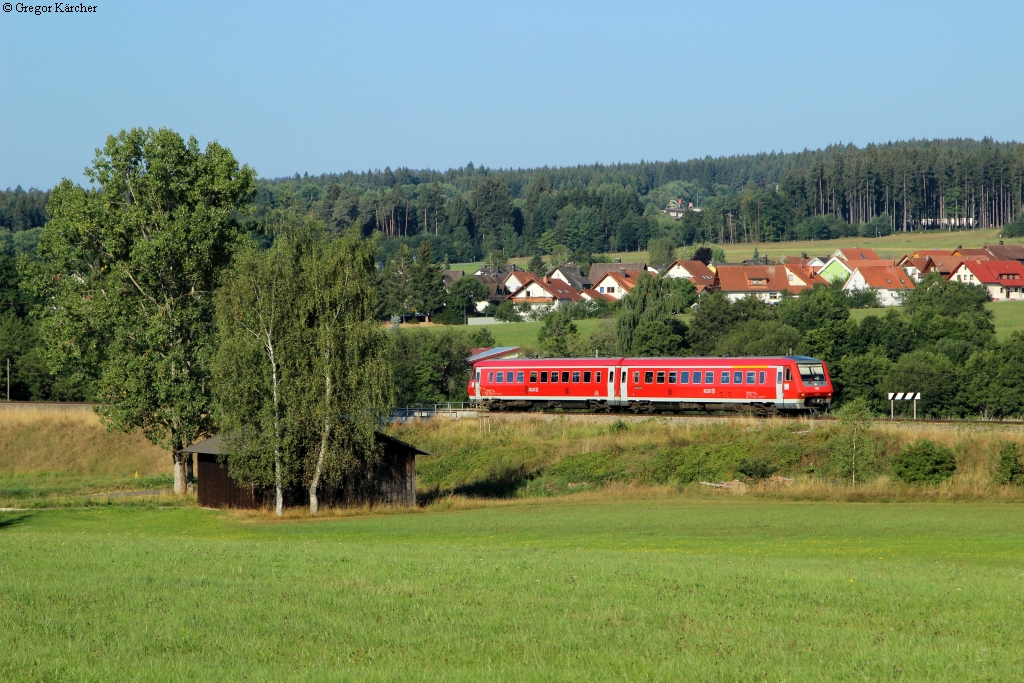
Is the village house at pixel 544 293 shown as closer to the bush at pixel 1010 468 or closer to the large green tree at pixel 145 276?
the large green tree at pixel 145 276

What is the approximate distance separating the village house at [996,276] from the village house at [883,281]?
254 inches

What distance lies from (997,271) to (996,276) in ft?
5.99

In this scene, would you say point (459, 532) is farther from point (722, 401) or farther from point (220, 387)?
point (722, 401)

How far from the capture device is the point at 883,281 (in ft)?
431

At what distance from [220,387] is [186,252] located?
32.1ft

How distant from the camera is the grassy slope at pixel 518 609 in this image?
13.5 metres

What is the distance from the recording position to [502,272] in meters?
177

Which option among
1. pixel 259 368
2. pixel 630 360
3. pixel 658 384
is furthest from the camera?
pixel 630 360

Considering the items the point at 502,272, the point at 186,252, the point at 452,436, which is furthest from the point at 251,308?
the point at 502,272

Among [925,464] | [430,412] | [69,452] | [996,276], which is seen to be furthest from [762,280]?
[925,464]

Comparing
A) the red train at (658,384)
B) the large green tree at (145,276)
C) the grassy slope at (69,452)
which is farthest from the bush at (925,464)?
the grassy slope at (69,452)

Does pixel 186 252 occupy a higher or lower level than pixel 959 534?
higher

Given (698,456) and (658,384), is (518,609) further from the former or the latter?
(658,384)

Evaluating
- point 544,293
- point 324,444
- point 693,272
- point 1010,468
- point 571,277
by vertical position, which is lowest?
point 1010,468
